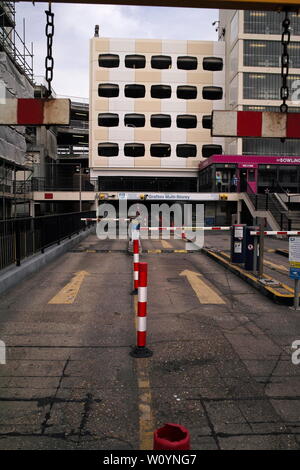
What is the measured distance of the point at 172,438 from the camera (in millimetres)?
2670

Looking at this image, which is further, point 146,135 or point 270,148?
point 146,135

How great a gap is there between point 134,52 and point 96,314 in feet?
141

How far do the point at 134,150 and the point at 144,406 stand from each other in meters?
42.5

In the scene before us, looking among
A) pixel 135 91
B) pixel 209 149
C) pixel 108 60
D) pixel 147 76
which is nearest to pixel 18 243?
pixel 209 149

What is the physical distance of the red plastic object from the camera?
2504 mm

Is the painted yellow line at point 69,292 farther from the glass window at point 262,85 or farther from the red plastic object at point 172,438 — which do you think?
the glass window at point 262,85

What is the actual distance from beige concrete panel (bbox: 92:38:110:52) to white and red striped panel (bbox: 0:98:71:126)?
1690 inches

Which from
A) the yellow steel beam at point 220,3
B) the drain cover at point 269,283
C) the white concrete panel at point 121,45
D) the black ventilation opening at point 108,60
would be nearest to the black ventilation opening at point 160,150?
the black ventilation opening at point 108,60

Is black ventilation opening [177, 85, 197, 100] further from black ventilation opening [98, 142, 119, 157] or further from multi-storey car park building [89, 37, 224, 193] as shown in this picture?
black ventilation opening [98, 142, 119, 157]

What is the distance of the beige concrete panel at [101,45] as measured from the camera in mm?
43844

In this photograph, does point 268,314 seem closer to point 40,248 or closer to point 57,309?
point 57,309

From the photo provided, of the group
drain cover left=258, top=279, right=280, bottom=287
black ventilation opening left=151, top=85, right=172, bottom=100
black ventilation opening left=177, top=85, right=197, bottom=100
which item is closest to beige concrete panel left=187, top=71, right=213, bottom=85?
black ventilation opening left=177, top=85, right=197, bottom=100

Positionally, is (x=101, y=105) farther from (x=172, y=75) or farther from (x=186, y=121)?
(x=186, y=121)
